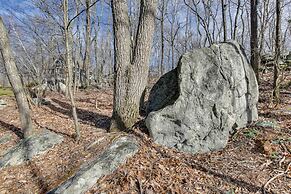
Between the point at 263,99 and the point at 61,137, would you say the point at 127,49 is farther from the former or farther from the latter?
the point at 263,99

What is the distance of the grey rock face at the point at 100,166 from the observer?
11.0ft

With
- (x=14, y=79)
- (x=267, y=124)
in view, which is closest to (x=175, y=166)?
(x=267, y=124)

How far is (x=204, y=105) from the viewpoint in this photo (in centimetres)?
437

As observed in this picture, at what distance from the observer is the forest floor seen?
10.6 feet

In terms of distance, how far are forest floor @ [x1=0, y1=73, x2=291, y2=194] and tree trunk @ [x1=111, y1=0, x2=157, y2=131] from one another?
1.24ft

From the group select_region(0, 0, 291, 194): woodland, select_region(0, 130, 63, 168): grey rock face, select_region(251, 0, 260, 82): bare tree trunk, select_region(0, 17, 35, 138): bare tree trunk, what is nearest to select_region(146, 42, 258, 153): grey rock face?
select_region(0, 0, 291, 194): woodland

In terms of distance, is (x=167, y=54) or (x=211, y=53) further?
(x=167, y=54)

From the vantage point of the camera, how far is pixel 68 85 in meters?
4.79

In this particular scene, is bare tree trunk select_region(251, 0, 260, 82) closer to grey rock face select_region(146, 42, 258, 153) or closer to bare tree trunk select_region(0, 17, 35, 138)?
grey rock face select_region(146, 42, 258, 153)

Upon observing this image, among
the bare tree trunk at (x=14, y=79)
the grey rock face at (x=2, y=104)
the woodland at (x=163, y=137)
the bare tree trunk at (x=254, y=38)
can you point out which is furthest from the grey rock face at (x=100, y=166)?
the grey rock face at (x=2, y=104)

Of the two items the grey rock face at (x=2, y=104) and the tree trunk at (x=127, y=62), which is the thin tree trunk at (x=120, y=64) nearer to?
the tree trunk at (x=127, y=62)

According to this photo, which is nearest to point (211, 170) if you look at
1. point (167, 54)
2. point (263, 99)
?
point (263, 99)

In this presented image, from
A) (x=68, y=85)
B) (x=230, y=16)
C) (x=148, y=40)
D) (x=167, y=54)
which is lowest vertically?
(x=68, y=85)

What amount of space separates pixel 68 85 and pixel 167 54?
85.6 ft
